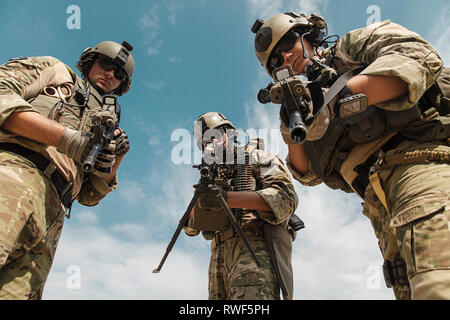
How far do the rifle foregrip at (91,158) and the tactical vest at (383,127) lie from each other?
6.59 ft

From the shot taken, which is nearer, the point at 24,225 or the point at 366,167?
the point at 24,225

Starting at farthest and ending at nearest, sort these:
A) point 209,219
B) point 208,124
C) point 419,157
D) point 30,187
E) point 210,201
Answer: point 208,124 < point 209,219 < point 210,201 < point 30,187 < point 419,157

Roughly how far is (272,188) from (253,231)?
2.22ft

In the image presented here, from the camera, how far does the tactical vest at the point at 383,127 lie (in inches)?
93.8

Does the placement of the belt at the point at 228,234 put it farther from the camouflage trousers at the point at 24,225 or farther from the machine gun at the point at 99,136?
the camouflage trousers at the point at 24,225

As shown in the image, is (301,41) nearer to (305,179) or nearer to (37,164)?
(305,179)

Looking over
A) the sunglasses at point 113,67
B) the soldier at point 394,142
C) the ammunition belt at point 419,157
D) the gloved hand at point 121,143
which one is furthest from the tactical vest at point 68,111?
the ammunition belt at point 419,157

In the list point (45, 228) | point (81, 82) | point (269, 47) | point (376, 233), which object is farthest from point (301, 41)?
point (45, 228)

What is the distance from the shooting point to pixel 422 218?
1.92 meters

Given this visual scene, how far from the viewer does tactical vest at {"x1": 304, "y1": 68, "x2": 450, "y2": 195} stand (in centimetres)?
238

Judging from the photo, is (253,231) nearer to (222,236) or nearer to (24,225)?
(222,236)

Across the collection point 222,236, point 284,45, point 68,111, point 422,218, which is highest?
point 284,45

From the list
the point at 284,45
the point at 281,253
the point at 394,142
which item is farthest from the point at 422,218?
the point at 284,45

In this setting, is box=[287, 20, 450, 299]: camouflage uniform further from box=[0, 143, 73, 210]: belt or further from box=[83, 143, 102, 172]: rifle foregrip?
box=[0, 143, 73, 210]: belt
